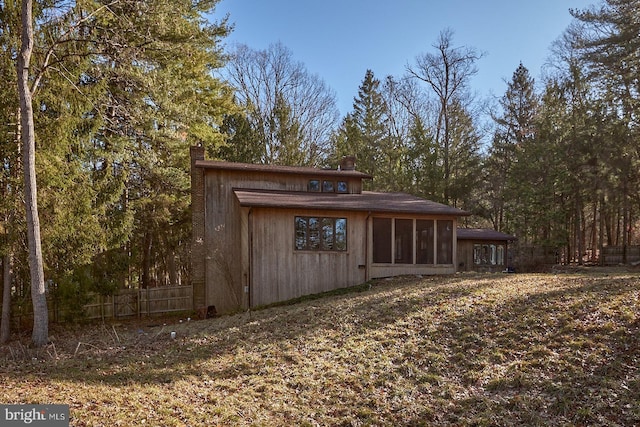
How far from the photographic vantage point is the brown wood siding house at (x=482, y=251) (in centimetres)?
2134

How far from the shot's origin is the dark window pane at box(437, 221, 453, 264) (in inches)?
595

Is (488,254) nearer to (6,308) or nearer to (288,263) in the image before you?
(288,263)

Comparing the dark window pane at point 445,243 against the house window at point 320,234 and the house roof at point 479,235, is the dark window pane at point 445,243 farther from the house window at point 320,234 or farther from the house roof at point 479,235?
the house roof at point 479,235

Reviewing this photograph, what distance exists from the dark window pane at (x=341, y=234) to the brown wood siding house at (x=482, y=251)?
373 inches

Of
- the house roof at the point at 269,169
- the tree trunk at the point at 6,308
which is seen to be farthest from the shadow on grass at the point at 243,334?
the house roof at the point at 269,169

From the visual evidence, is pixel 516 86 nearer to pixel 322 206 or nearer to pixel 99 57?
pixel 322 206

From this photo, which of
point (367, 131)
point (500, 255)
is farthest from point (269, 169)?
point (367, 131)

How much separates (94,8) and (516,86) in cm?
2823

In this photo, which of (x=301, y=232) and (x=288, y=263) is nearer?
(x=288, y=263)

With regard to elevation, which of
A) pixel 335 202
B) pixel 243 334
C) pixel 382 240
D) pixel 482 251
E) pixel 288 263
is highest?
pixel 335 202

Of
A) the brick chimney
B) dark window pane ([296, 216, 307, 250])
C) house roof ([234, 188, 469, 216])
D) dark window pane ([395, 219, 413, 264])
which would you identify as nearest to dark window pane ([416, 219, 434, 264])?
dark window pane ([395, 219, 413, 264])

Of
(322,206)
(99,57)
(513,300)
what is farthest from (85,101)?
(513,300)

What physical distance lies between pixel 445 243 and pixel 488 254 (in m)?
8.37

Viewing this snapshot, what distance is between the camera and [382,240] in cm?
1470
